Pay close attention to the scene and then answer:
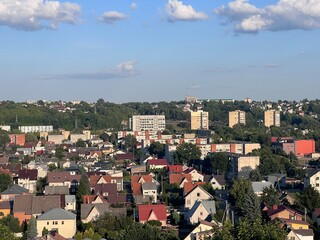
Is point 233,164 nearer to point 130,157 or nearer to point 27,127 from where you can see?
point 130,157

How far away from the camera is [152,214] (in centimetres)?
1769

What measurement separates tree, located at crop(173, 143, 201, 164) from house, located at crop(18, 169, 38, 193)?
8.90 metres

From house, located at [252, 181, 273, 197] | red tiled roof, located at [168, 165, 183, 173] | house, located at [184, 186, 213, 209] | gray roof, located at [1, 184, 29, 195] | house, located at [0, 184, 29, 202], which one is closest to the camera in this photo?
house, located at [184, 186, 213, 209]

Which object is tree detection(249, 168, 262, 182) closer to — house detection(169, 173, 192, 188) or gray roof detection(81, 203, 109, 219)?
house detection(169, 173, 192, 188)

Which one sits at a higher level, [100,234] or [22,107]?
[22,107]

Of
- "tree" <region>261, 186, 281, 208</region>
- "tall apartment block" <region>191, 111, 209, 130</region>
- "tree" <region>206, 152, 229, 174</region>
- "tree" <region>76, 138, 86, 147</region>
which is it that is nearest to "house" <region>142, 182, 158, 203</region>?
"tree" <region>261, 186, 281, 208</region>

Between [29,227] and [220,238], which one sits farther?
[29,227]

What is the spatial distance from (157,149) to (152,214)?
20300mm

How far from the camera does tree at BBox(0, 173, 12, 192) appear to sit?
23703 mm

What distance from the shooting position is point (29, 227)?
16.5 metres

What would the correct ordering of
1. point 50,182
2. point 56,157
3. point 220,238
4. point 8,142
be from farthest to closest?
point 8,142 → point 56,157 → point 50,182 → point 220,238

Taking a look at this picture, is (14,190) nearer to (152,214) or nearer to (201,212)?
(152,214)

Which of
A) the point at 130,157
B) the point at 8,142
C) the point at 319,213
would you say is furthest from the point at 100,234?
the point at 8,142

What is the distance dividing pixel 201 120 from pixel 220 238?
44012mm
